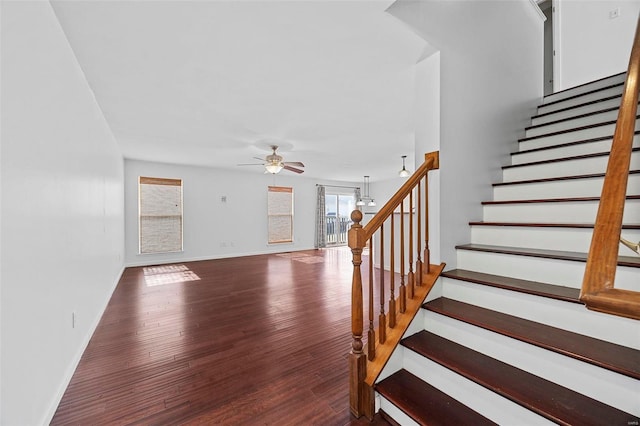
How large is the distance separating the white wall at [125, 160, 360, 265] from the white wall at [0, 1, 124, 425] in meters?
4.22

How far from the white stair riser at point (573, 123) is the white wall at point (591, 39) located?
2.12m

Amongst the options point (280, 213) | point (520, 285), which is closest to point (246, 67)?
point (520, 285)

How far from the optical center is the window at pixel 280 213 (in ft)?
27.1

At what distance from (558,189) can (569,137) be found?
795mm

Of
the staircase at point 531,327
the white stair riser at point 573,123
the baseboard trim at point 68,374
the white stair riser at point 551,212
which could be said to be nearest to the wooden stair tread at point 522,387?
the staircase at point 531,327

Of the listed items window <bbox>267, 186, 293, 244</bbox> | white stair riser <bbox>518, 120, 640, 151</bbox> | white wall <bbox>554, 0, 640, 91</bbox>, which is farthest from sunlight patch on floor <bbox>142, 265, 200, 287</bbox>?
white wall <bbox>554, 0, 640, 91</bbox>

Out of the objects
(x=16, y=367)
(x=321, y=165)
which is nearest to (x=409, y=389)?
(x=16, y=367)

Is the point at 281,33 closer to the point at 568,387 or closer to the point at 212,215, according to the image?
the point at 568,387

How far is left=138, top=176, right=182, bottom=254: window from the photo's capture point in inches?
247

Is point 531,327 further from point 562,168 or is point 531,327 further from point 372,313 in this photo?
point 562,168

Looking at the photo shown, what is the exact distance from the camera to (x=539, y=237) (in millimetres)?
1930

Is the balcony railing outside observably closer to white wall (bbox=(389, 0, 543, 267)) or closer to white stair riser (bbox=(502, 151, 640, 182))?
white wall (bbox=(389, 0, 543, 267))

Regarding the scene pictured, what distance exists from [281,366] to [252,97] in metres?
2.66

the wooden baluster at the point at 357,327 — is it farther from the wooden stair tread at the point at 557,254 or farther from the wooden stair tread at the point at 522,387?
the wooden stair tread at the point at 557,254
